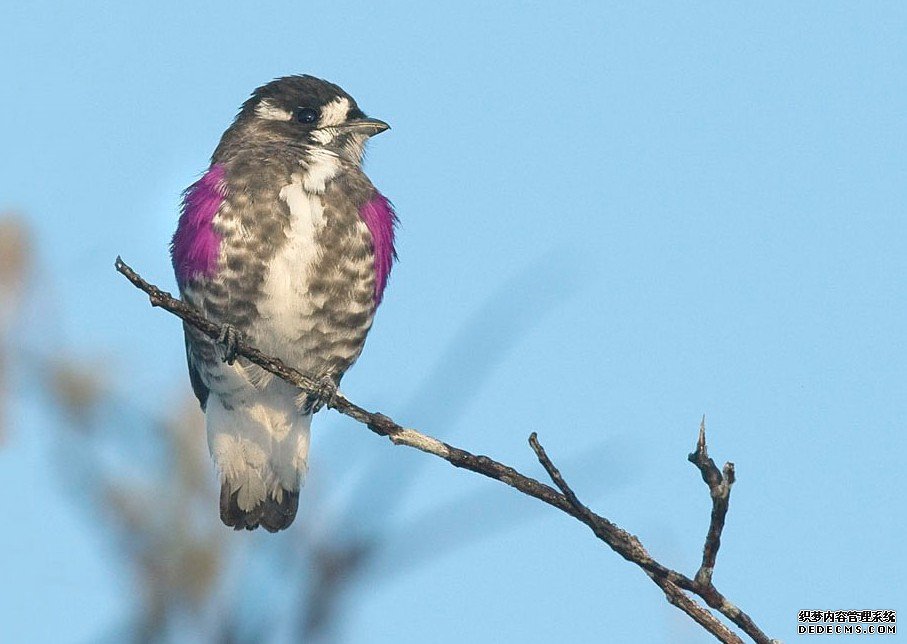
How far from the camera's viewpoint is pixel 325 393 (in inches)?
248

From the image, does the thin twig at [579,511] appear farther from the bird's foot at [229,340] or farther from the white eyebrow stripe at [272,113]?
the white eyebrow stripe at [272,113]

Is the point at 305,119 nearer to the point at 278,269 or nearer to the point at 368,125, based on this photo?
the point at 368,125

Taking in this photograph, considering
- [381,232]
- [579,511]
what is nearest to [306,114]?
[381,232]

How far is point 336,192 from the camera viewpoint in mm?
7324

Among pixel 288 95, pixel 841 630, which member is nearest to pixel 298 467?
pixel 288 95

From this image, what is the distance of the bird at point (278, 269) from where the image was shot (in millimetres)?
7098

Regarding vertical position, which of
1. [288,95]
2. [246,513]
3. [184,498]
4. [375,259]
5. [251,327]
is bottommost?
[184,498]

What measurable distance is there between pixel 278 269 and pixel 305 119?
147 centimetres

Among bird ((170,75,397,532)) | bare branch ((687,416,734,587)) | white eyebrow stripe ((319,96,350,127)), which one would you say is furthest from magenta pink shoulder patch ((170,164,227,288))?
bare branch ((687,416,734,587))

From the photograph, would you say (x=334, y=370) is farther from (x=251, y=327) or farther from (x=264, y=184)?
(x=264, y=184)

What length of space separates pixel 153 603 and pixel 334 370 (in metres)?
3.57

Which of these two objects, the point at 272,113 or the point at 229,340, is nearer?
the point at 229,340

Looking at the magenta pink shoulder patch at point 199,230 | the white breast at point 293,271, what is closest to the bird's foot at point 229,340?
the white breast at point 293,271

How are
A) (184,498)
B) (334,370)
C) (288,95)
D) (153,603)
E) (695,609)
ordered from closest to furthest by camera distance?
(695,609) < (153,603) < (184,498) < (334,370) < (288,95)
